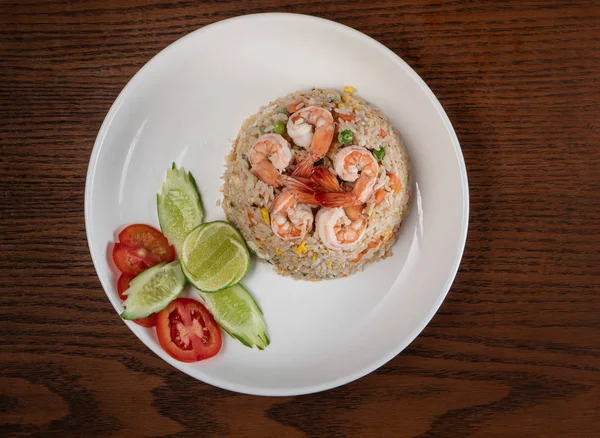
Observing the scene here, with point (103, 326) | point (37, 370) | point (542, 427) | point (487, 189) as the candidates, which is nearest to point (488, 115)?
point (487, 189)

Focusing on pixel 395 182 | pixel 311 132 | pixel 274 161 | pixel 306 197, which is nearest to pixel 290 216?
pixel 306 197

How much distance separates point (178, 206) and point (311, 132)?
0.64 m

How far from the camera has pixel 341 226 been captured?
203cm

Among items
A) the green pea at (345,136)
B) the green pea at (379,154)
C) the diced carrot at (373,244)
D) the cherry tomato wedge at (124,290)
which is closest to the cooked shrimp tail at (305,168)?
the green pea at (345,136)

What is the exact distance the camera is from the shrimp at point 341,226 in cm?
200

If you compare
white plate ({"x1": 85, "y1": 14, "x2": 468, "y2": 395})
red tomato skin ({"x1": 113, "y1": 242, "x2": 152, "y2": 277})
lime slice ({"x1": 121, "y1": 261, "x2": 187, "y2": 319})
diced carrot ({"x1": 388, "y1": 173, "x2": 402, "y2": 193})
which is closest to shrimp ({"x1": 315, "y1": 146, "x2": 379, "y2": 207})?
diced carrot ({"x1": 388, "y1": 173, "x2": 402, "y2": 193})

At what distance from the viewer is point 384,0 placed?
2297 millimetres

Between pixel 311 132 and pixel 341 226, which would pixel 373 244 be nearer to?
pixel 341 226

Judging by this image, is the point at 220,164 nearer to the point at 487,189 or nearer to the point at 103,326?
the point at 103,326

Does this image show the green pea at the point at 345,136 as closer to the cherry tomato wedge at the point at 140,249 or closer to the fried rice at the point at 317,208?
the fried rice at the point at 317,208

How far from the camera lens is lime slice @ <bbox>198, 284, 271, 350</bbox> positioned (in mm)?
2209

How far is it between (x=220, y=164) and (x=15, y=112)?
89 cm

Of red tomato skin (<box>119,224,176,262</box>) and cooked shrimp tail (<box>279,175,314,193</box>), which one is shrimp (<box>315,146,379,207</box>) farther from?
red tomato skin (<box>119,224,176,262</box>)

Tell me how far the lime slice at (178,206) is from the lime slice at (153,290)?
108mm
